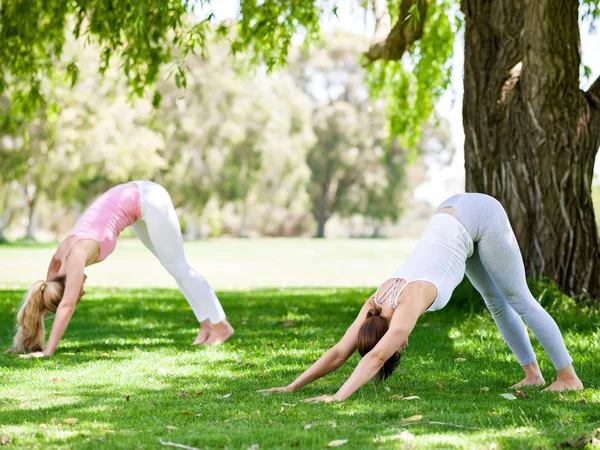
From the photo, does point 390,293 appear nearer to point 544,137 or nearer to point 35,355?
point 35,355

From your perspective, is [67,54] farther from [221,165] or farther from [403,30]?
[403,30]

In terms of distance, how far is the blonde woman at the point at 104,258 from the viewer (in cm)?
673

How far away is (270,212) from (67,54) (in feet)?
125

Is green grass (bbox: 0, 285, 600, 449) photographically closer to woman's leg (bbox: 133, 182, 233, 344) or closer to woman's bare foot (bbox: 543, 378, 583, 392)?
woman's bare foot (bbox: 543, 378, 583, 392)

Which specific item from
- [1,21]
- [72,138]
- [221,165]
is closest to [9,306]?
[1,21]

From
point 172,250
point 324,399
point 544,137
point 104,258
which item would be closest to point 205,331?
point 172,250

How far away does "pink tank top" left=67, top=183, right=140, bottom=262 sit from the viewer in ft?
23.2

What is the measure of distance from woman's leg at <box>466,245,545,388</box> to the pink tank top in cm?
329

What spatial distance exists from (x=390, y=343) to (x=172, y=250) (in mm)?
3476

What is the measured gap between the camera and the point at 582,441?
3.71 m

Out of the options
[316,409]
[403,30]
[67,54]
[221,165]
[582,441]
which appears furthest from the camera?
[221,165]

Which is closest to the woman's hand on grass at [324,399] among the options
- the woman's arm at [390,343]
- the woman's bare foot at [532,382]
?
the woman's arm at [390,343]

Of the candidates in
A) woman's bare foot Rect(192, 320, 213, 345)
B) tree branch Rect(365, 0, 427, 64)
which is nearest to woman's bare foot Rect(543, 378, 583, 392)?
woman's bare foot Rect(192, 320, 213, 345)

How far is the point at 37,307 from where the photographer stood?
6.75m
